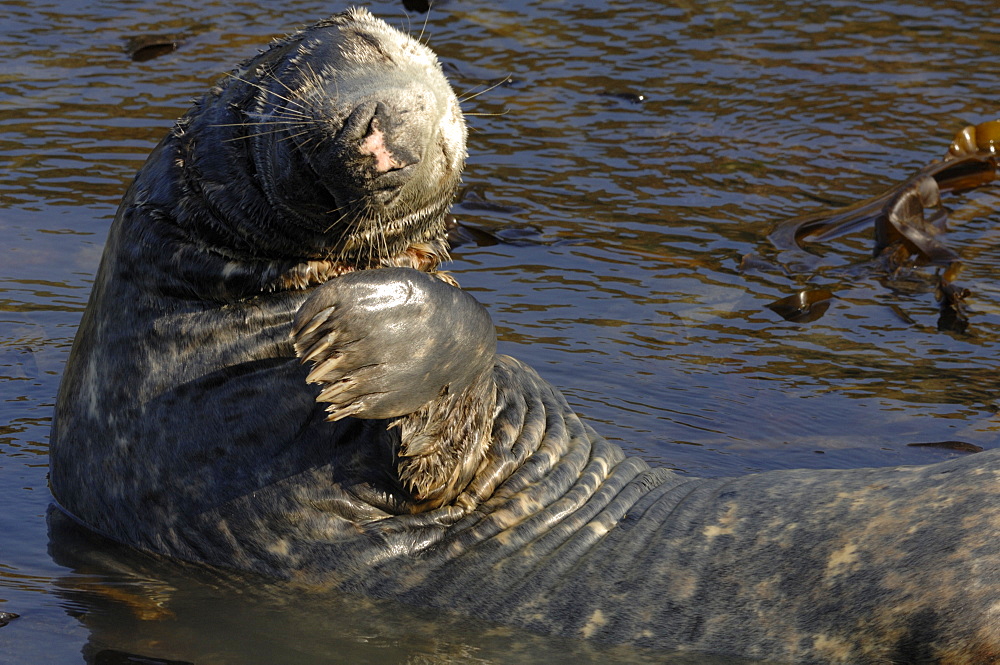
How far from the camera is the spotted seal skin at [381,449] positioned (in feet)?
13.3

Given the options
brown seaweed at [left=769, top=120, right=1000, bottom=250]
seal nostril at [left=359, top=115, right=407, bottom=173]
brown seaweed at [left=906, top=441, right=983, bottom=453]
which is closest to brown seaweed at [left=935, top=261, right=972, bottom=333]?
brown seaweed at [left=769, top=120, right=1000, bottom=250]

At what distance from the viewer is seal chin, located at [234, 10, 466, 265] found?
4125mm

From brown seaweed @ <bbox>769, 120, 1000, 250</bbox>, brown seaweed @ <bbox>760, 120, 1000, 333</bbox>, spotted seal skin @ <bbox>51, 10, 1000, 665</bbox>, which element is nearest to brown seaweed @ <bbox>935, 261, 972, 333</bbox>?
brown seaweed @ <bbox>760, 120, 1000, 333</bbox>

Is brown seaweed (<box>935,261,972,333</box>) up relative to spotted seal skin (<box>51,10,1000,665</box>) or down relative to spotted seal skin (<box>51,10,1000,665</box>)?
down

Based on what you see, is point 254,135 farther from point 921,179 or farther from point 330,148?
point 921,179

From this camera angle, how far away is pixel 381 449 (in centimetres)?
438

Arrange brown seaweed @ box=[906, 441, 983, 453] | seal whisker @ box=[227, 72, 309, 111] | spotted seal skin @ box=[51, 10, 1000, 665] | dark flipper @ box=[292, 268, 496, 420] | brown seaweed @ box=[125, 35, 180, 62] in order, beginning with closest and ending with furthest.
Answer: dark flipper @ box=[292, 268, 496, 420], spotted seal skin @ box=[51, 10, 1000, 665], seal whisker @ box=[227, 72, 309, 111], brown seaweed @ box=[906, 441, 983, 453], brown seaweed @ box=[125, 35, 180, 62]

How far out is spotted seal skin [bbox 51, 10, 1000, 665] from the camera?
4055 millimetres

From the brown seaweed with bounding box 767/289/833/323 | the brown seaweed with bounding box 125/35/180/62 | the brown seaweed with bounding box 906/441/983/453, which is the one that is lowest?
the brown seaweed with bounding box 906/441/983/453

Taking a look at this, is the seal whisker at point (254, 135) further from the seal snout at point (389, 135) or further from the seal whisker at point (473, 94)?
the seal whisker at point (473, 94)

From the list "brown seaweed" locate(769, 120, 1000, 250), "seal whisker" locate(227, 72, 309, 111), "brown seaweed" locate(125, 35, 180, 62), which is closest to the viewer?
"seal whisker" locate(227, 72, 309, 111)

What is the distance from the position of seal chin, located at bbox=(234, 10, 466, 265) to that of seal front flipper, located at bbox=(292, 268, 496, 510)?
35 cm

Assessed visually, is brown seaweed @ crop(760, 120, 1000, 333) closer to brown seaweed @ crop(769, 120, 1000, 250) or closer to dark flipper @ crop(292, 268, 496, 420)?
brown seaweed @ crop(769, 120, 1000, 250)

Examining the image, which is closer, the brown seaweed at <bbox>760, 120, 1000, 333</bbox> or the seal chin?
the seal chin
